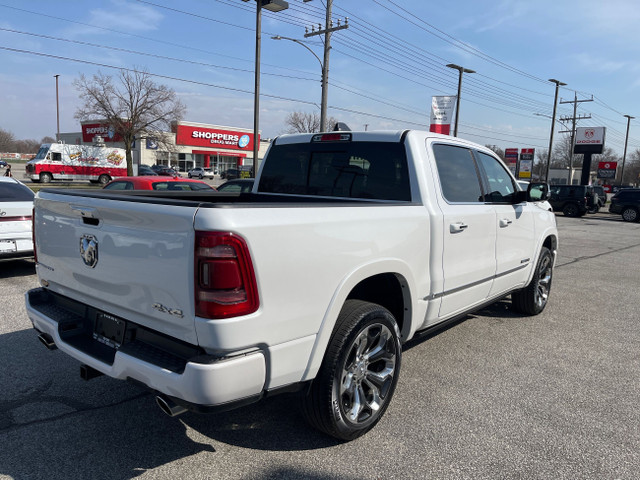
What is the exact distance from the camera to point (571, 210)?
27.1 m

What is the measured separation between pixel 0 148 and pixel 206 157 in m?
54.6

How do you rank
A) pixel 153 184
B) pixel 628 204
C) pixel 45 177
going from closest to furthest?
pixel 153 184, pixel 628 204, pixel 45 177

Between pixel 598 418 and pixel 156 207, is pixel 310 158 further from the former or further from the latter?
pixel 598 418

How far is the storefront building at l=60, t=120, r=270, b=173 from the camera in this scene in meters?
65.4

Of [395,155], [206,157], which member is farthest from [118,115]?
[395,155]

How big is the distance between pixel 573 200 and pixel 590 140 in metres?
18.8

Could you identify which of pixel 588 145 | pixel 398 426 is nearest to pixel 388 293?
pixel 398 426

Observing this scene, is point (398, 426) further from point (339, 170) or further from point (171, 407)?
point (339, 170)

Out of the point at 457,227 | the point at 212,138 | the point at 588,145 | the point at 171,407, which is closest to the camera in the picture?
the point at 171,407

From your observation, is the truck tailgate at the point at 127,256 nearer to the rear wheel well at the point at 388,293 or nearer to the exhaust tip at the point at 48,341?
the exhaust tip at the point at 48,341

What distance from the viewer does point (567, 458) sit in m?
2.88

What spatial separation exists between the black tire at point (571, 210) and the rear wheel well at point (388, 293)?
27116 mm

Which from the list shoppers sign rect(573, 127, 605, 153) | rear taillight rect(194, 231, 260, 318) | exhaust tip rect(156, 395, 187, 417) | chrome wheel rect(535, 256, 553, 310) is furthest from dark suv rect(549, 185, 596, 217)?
exhaust tip rect(156, 395, 187, 417)

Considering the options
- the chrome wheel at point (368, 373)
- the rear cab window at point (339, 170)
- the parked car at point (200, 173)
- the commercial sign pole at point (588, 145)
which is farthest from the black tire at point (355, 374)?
the parked car at point (200, 173)
